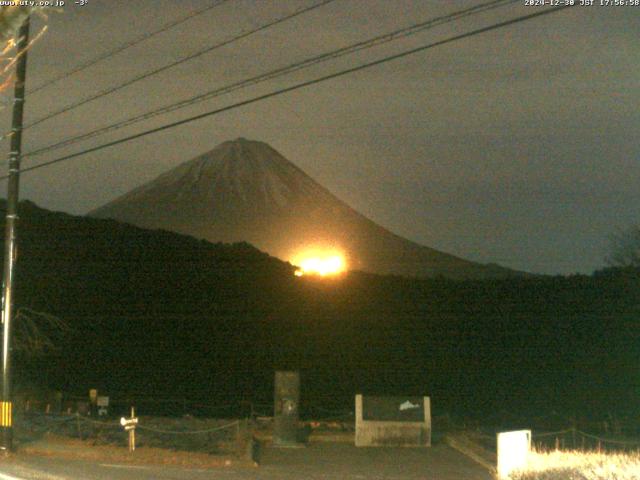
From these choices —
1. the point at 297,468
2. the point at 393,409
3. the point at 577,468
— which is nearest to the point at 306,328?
the point at 393,409

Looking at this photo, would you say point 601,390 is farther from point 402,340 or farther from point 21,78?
A: point 21,78

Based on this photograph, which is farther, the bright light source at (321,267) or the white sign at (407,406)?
the bright light source at (321,267)

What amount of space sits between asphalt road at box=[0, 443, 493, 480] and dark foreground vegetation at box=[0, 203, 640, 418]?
24265mm

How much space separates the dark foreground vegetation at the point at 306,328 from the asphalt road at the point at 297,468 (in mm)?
24265

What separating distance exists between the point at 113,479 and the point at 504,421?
29799mm

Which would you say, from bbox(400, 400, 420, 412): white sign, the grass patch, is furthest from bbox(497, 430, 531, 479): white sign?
bbox(400, 400, 420, 412): white sign

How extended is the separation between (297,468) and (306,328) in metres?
48.2

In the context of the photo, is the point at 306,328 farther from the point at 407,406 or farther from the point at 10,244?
the point at 10,244

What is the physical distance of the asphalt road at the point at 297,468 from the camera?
52.7 feet

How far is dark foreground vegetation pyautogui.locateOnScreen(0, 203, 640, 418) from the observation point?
5416cm

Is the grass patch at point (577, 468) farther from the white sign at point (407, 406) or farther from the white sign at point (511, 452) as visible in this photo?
the white sign at point (407, 406)

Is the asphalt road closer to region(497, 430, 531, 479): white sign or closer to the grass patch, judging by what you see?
region(497, 430, 531, 479): white sign

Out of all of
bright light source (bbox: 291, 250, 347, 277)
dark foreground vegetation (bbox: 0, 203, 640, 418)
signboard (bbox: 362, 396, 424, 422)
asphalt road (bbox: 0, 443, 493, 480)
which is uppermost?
bright light source (bbox: 291, 250, 347, 277)

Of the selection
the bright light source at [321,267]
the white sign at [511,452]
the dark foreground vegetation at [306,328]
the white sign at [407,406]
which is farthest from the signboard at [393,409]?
the bright light source at [321,267]
